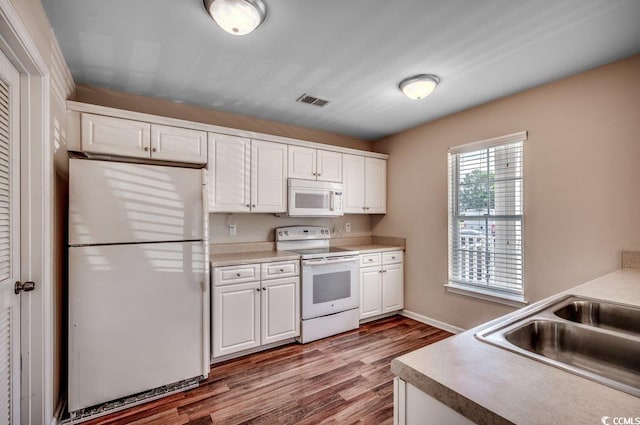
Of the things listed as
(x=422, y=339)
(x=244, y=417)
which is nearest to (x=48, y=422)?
(x=244, y=417)

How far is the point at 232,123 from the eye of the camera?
328 cm

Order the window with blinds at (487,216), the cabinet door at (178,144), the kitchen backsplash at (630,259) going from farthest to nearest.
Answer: the window with blinds at (487,216)
the cabinet door at (178,144)
the kitchen backsplash at (630,259)

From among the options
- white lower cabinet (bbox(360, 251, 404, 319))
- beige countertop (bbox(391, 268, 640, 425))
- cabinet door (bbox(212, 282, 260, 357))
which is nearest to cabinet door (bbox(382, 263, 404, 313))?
white lower cabinet (bbox(360, 251, 404, 319))

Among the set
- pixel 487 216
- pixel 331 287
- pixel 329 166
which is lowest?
pixel 331 287

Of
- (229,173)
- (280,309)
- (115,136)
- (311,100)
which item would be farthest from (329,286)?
(115,136)

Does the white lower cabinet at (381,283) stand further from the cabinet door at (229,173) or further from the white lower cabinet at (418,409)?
the white lower cabinet at (418,409)

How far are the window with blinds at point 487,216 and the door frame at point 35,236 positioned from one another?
134 inches

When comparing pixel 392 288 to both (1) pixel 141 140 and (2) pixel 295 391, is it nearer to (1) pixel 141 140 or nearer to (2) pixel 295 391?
(2) pixel 295 391

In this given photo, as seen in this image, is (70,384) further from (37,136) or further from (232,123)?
(232,123)

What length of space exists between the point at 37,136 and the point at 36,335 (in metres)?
1.08

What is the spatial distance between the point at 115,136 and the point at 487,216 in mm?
3477

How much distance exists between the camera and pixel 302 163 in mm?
3398

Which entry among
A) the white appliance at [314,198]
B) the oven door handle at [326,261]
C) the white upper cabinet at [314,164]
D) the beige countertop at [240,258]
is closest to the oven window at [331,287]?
the oven door handle at [326,261]

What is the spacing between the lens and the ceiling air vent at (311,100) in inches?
112
